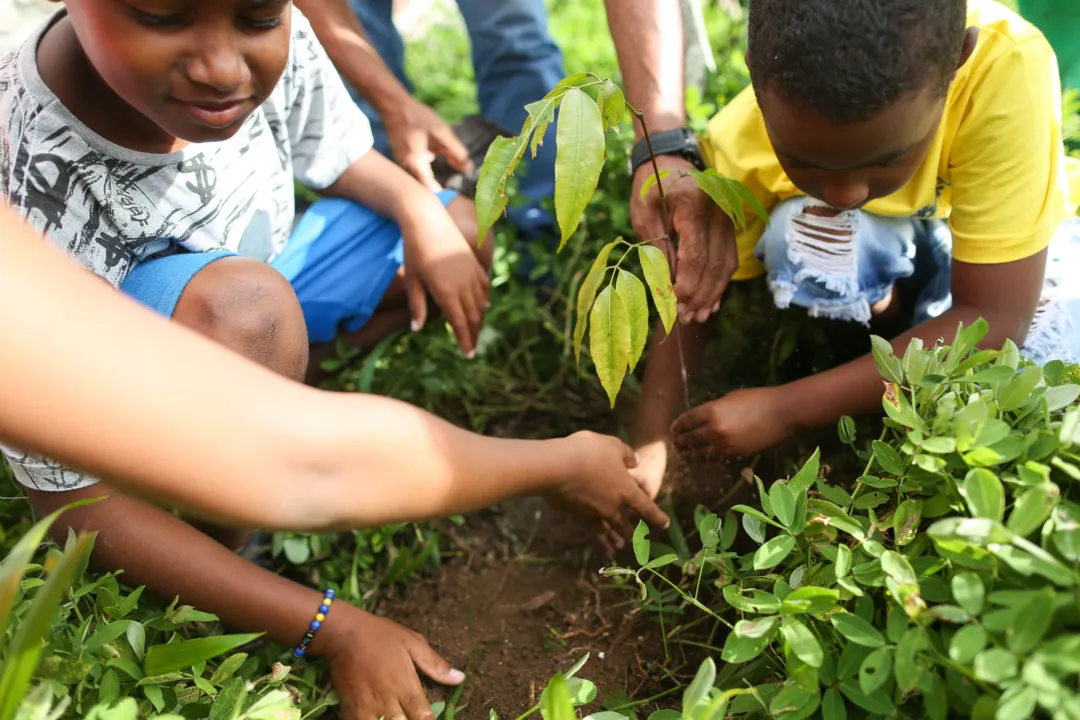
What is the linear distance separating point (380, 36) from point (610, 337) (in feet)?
5.95

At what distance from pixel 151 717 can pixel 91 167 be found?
88cm

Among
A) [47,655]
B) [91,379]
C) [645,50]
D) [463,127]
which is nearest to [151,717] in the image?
[47,655]

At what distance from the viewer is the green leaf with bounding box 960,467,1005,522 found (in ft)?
3.01

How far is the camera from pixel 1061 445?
3.24ft

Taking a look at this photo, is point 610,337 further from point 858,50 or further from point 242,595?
point 242,595

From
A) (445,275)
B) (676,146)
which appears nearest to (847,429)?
(676,146)

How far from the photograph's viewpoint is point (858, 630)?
0.97 metres

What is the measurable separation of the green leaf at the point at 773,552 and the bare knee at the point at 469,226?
3.60 ft

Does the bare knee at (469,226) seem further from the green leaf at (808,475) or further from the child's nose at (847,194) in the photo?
the green leaf at (808,475)

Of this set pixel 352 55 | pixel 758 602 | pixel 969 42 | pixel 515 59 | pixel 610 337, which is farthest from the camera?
pixel 515 59

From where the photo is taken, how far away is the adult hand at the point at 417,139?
6.94 ft

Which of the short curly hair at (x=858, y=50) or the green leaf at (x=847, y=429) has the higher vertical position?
the short curly hair at (x=858, y=50)

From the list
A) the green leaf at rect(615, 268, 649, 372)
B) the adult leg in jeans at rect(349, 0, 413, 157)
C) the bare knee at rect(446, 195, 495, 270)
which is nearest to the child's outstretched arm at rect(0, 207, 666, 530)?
the green leaf at rect(615, 268, 649, 372)

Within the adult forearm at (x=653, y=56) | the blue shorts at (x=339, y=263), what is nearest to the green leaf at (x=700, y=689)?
the adult forearm at (x=653, y=56)
